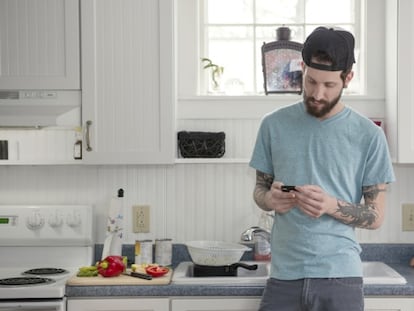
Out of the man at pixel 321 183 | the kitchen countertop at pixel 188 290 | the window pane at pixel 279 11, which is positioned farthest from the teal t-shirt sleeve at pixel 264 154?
the window pane at pixel 279 11

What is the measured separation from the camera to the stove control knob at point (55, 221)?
321 cm

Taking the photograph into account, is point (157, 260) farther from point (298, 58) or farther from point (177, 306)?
point (298, 58)

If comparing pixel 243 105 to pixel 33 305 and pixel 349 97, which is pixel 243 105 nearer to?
pixel 349 97

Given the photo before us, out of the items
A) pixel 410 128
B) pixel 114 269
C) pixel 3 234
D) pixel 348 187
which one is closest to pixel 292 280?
pixel 348 187

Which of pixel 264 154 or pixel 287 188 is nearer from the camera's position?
pixel 287 188

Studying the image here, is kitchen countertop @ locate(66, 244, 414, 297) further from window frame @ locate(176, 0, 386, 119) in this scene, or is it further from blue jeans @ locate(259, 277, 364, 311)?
window frame @ locate(176, 0, 386, 119)

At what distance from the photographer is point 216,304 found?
8.90 feet

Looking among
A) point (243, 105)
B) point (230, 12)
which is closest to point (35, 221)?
point (243, 105)

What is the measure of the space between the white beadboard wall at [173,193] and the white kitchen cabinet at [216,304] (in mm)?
634

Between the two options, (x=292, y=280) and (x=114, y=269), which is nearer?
(x=292, y=280)

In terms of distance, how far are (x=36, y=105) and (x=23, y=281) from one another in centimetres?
74

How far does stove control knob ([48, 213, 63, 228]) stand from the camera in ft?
10.5

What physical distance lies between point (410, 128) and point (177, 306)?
4.01ft

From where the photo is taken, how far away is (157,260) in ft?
10.4
